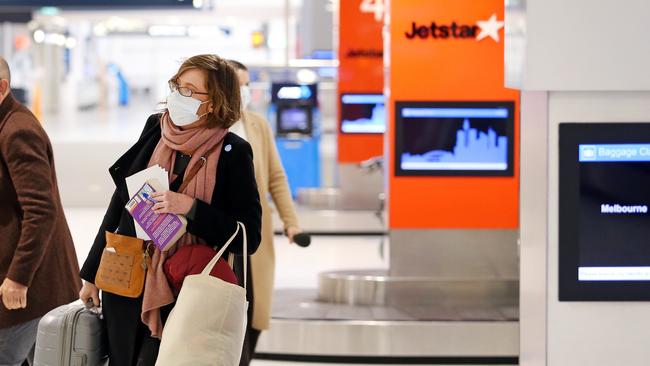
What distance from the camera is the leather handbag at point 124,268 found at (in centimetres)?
363

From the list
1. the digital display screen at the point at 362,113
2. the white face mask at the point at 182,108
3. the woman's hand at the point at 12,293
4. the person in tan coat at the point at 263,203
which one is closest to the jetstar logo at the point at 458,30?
the person in tan coat at the point at 263,203

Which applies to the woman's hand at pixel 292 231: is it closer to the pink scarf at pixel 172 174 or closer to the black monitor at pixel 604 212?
the pink scarf at pixel 172 174

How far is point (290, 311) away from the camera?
25.6 feet

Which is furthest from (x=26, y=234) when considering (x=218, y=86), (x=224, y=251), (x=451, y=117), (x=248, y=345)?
(x=451, y=117)

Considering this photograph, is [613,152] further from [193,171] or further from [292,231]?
[292,231]

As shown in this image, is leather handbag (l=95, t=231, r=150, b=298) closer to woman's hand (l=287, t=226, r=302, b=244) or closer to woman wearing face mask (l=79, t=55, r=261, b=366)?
woman wearing face mask (l=79, t=55, r=261, b=366)

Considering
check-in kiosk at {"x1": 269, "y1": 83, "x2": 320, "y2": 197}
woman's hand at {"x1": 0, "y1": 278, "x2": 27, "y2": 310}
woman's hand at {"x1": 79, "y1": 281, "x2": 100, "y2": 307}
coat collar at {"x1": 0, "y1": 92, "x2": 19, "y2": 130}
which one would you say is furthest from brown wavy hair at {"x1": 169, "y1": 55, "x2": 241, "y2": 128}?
check-in kiosk at {"x1": 269, "y1": 83, "x2": 320, "y2": 197}

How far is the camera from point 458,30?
8117mm

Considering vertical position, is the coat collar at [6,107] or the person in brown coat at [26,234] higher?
the coat collar at [6,107]

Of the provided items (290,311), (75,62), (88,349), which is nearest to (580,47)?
(88,349)

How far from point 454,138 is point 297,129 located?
26.7ft

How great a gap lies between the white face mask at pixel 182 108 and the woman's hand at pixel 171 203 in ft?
0.78

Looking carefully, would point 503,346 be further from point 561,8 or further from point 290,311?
point 561,8

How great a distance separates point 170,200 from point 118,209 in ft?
0.99
